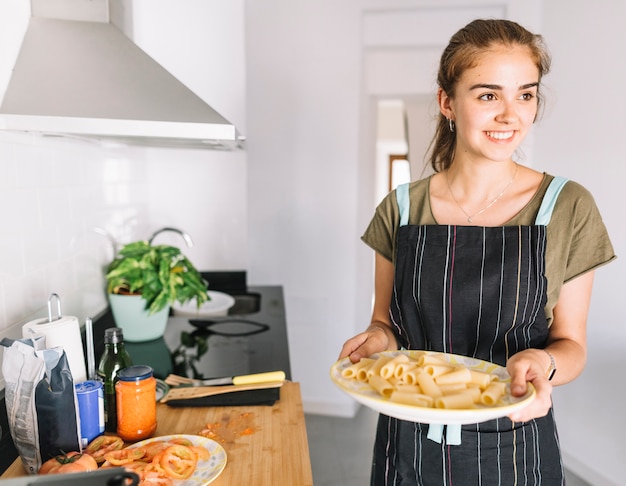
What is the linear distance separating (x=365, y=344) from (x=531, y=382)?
1.20 feet

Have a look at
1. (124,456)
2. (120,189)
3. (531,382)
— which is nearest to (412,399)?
(531,382)

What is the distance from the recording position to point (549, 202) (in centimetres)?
117

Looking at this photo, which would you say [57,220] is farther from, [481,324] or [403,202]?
[481,324]

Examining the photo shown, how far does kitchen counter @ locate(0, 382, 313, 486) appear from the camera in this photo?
3.34 feet

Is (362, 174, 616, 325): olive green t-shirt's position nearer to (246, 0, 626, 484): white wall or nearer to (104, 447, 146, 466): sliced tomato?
(104, 447, 146, 466): sliced tomato

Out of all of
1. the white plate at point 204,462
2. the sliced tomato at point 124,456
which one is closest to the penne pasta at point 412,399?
the white plate at point 204,462

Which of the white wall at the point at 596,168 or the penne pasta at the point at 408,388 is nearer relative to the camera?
the penne pasta at the point at 408,388

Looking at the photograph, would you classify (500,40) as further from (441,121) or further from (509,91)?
(441,121)

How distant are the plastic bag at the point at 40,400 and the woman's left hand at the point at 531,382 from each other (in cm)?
76

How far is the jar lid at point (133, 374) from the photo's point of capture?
1112 mm

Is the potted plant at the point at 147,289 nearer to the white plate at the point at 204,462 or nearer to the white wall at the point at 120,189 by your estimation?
the white wall at the point at 120,189

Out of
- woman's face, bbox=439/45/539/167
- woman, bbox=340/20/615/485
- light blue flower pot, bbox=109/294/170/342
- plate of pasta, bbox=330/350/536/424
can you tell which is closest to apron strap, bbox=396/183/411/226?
woman, bbox=340/20/615/485

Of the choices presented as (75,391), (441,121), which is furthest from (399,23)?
(75,391)

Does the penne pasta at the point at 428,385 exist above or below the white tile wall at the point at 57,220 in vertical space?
below
